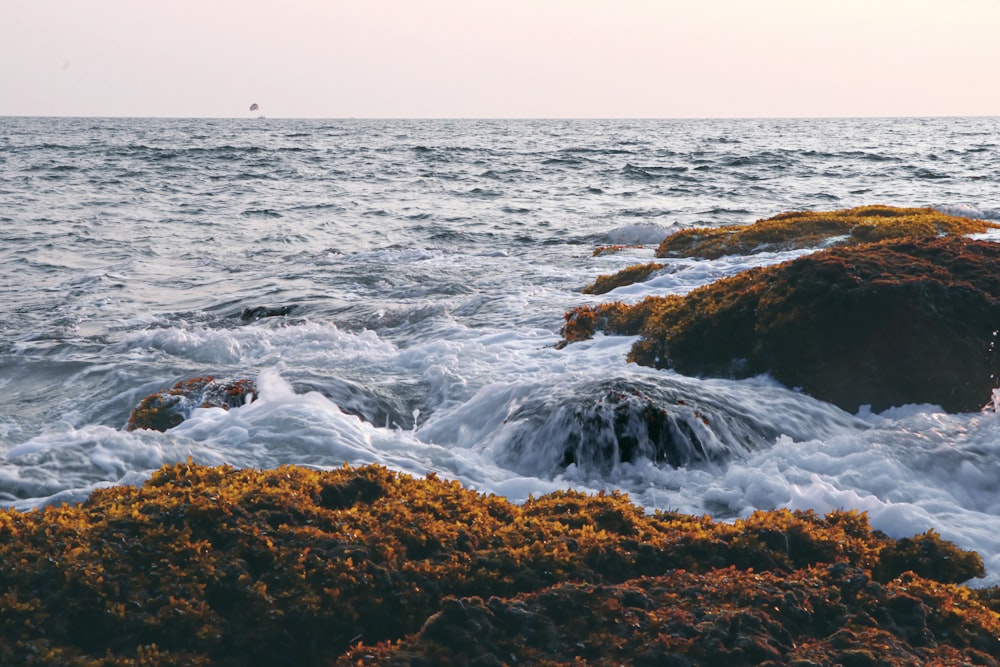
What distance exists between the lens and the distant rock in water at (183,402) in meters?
8.13

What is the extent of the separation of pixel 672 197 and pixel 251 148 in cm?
3428

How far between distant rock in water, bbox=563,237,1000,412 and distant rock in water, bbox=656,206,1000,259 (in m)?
5.85

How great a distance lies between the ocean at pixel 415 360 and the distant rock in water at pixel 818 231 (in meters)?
1.29

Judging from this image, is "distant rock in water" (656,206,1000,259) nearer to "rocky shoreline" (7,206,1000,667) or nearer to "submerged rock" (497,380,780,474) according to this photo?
"submerged rock" (497,380,780,474)

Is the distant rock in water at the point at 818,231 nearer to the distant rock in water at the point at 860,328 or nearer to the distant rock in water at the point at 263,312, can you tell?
the distant rock in water at the point at 860,328

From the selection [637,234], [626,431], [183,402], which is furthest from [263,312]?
[637,234]

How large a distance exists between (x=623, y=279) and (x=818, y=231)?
4.86 meters

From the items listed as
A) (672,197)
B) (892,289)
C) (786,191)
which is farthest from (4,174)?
(892,289)

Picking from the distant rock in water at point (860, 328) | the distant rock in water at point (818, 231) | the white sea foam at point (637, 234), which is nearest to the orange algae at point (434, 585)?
the distant rock in water at point (860, 328)

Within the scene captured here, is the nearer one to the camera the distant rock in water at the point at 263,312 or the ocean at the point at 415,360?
the ocean at the point at 415,360

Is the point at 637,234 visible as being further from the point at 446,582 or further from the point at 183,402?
the point at 446,582

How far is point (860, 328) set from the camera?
821 cm

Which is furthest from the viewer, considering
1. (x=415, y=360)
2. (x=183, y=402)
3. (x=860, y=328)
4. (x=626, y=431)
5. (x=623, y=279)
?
(x=623, y=279)

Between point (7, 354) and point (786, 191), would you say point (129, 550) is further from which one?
point (786, 191)
